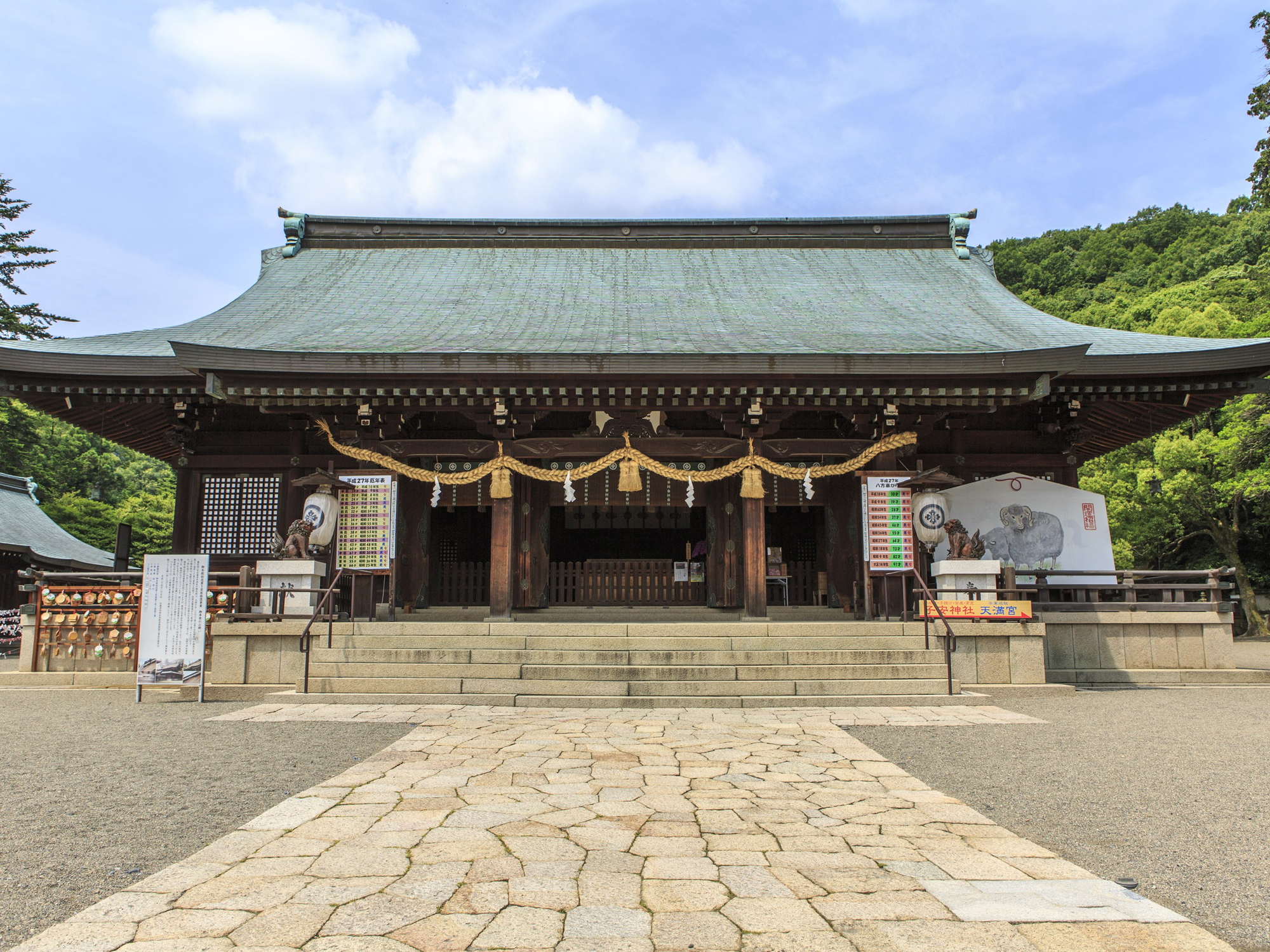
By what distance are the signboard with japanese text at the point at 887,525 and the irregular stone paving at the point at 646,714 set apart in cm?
275

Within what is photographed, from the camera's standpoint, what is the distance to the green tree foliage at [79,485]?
78.0ft

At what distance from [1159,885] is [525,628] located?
23.4ft

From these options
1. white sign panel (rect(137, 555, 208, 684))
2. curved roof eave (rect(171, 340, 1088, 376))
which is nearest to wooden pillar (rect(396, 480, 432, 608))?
curved roof eave (rect(171, 340, 1088, 376))

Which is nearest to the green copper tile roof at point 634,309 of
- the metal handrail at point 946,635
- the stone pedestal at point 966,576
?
the stone pedestal at point 966,576

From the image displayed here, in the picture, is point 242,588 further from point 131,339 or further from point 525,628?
point 131,339

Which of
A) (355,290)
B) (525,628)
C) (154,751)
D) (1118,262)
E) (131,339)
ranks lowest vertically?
(154,751)

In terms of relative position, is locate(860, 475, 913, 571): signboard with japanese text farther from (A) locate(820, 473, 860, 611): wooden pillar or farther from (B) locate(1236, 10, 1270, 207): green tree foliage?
(B) locate(1236, 10, 1270, 207): green tree foliage

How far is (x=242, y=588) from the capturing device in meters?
9.05

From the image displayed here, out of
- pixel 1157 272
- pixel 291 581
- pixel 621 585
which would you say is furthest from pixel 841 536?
pixel 1157 272

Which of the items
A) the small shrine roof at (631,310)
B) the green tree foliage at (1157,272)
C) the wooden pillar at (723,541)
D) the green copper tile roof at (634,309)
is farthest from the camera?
the green tree foliage at (1157,272)

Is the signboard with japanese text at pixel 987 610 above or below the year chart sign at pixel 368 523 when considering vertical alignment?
below

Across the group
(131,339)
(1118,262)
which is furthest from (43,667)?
(1118,262)

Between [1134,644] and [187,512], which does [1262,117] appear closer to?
[1134,644]

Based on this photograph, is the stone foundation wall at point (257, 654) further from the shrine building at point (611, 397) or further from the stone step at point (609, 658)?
the shrine building at point (611, 397)
